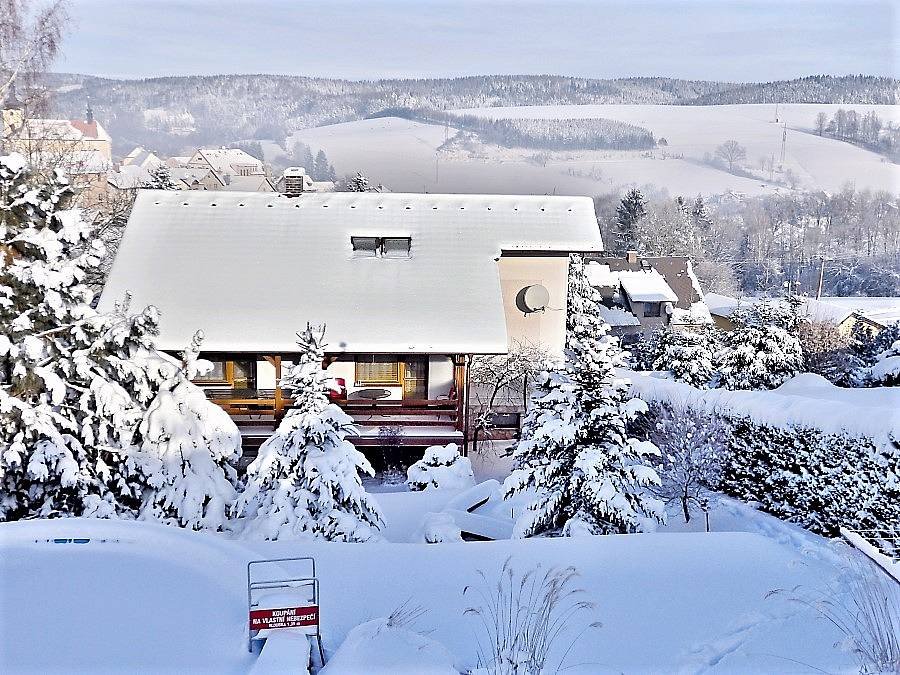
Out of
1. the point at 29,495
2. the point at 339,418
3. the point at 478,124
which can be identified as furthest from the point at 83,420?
the point at 478,124

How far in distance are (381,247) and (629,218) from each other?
4815cm

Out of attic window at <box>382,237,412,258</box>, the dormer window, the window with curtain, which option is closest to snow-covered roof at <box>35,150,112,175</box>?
the dormer window

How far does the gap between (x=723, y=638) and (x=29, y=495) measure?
9.91 meters

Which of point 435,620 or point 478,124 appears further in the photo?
point 478,124

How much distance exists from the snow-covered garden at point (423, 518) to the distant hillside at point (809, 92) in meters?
7.74

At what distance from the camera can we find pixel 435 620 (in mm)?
6312

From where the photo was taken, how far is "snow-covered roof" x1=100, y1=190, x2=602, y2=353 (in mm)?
16312

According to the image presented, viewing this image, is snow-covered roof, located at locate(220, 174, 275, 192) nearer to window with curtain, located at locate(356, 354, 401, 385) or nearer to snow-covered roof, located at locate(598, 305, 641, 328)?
snow-covered roof, located at locate(598, 305, 641, 328)

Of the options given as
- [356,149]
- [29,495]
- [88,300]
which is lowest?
[29,495]

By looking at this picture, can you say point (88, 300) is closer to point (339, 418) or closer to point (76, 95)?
point (339, 418)

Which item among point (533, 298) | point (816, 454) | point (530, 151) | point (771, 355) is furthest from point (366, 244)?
point (530, 151)

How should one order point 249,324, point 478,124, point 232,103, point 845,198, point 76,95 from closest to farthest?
point 249,324 → point 76,95 → point 232,103 → point 478,124 → point 845,198

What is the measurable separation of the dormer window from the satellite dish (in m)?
3.67

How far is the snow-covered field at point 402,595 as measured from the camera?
5.57 meters
